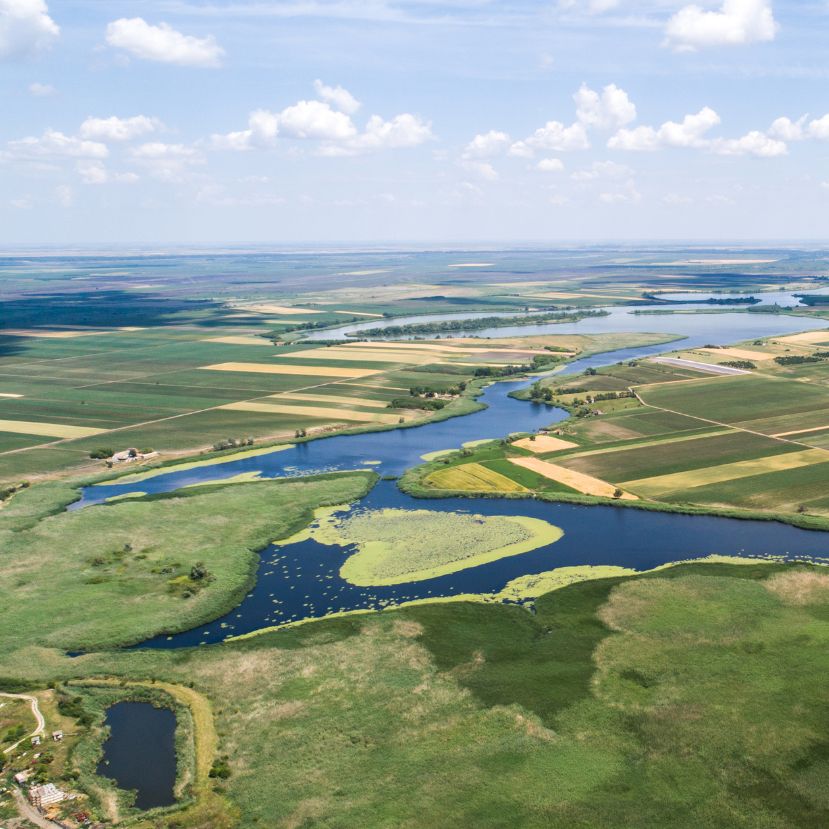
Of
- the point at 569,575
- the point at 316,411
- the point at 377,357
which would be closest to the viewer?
the point at 569,575

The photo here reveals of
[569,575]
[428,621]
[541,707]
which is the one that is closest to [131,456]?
[428,621]

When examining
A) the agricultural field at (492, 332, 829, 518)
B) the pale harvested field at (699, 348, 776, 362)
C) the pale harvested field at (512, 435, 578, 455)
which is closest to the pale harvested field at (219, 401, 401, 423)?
the pale harvested field at (512, 435, 578, 455)

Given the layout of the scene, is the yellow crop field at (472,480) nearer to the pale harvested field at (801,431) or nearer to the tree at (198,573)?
the tree at (198,573)

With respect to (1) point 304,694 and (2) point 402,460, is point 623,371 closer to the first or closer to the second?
(2) point 402,460

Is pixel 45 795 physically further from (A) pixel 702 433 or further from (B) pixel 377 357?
(B) pixel 377 357

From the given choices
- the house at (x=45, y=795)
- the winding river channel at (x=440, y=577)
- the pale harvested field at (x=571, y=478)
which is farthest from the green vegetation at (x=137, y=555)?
the pale harvested field at (x=571, y=478)

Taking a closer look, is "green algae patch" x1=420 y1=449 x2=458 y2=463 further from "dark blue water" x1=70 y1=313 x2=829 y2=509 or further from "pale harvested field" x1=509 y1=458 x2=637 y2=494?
"pale harvested field" x1=509 y1=458 x2=637 y2=494
